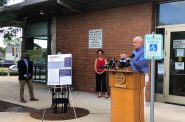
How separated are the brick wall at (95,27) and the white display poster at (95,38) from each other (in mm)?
162

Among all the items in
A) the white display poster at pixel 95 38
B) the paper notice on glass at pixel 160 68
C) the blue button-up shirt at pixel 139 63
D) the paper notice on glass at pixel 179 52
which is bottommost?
the paper notice on glass at pixel 160 68

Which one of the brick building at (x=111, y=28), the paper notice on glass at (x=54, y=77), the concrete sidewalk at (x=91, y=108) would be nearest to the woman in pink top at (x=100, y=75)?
the concrete sidewalk at (x=91, y=108)

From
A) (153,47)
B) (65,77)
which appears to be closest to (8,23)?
(65,77)

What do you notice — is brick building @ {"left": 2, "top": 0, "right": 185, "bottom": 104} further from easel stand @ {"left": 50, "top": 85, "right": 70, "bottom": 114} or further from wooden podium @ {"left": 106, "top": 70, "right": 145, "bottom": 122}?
wooden podium @ {"left": 106, "top": 70, "right": 145, "bottom": 122}

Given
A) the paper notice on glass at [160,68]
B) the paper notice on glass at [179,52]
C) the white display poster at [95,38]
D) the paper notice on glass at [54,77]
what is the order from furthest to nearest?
the white display poster at [95,38] → the paper notice on glass at [160,68] → the paper notice on glass at [179,52] → the paper notice on glass at [54,77]

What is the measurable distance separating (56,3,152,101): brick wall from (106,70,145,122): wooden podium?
431cm

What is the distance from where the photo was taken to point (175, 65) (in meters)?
11.3

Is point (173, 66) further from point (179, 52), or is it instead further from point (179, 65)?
point (179, 52)

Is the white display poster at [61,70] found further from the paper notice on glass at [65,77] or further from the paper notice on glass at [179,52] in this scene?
the paper notice on glass at [179,52]

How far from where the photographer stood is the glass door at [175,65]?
1108cm

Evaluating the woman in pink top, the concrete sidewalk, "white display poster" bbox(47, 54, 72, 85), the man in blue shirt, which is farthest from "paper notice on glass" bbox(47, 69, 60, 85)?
the woman in pink top

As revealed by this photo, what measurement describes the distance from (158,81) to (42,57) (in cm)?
764

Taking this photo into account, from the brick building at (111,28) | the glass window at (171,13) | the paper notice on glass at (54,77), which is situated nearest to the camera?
the paper notice on glass at (54,77)

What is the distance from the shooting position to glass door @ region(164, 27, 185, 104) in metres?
11.1
